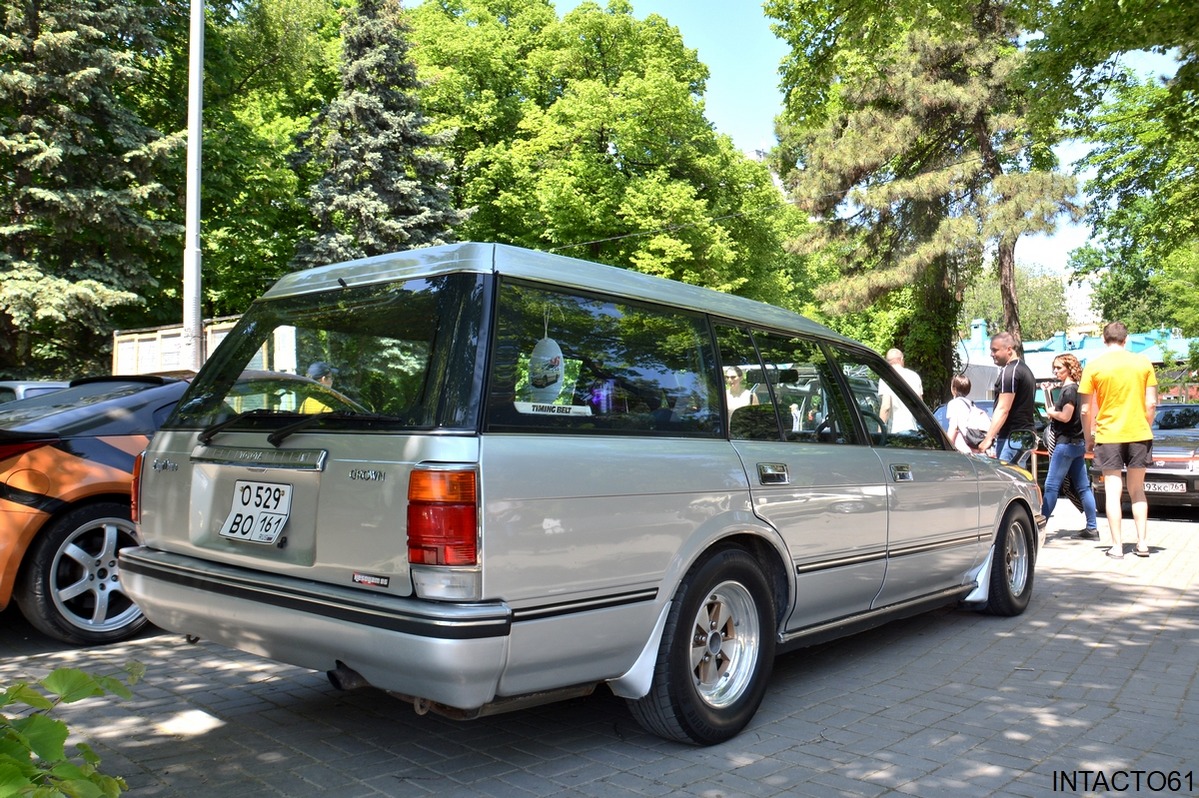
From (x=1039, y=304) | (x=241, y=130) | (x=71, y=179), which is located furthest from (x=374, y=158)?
(x=1039, y=304)

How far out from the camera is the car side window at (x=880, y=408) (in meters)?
5.05

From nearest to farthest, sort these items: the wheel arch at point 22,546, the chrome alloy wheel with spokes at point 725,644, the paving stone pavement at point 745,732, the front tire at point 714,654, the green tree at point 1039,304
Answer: the paving stone pavement at point 745,732
the front tire at point 714,654
the chrome alloy wheel with spokes at point 725,644
the wheel arch at point 22,546
the green tree at point 1039,304

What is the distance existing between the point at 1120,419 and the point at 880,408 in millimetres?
4647

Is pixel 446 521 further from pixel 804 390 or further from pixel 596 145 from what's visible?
pixel 596 145

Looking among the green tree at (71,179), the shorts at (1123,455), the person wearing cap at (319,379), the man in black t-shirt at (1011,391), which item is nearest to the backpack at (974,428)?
the man in black t-shirt at (1011,391)

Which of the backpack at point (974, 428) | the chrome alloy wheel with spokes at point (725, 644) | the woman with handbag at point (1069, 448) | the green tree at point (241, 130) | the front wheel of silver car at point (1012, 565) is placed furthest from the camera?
the green tree at point (241, 130)

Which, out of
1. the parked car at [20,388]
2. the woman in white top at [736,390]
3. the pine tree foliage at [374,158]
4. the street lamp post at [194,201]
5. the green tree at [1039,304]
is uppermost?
the green tree at [1039,304]

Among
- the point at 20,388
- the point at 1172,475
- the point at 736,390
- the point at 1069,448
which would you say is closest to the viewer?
the point at 736,390

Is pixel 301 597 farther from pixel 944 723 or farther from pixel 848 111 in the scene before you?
pixel 848 111

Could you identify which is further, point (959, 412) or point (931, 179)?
point (931, 179)

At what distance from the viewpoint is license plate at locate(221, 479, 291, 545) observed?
3.36m

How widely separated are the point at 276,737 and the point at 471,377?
6.36 feet

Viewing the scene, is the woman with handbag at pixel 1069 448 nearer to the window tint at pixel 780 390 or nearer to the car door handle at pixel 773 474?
the window tint at pixel 780 390

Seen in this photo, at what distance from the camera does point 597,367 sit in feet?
11.7
